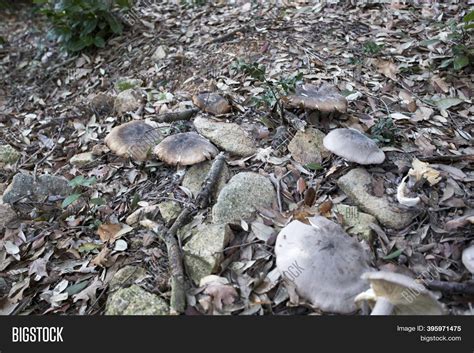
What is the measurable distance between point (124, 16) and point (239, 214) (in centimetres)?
398

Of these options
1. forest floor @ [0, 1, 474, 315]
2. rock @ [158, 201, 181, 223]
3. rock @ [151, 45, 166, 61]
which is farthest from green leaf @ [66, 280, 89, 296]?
rock @ [151, 45, 166, 61]

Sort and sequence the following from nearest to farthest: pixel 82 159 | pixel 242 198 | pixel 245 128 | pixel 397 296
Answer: pixel 397 296 < pixel 242 198 < pixel 245 128 < pixel 82 159

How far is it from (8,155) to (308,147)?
2901 mm

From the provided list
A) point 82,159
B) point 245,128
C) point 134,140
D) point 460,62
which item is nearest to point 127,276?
point 134,140

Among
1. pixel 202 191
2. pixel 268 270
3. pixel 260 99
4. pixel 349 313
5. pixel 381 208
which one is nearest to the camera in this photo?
pixel 349 313

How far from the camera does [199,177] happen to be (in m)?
3.16

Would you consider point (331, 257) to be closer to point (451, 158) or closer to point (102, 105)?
point (451, 158)

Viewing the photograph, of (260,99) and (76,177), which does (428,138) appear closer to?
(260,99)

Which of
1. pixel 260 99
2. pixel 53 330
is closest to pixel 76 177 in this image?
pixel 53 330

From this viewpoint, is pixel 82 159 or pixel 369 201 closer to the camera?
pixel 369 201

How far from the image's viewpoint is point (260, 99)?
12.0 feet

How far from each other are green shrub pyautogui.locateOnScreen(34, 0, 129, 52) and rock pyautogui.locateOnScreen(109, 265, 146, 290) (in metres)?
3.62

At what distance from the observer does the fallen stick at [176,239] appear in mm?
2365

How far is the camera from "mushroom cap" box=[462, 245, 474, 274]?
2346 millimetres
